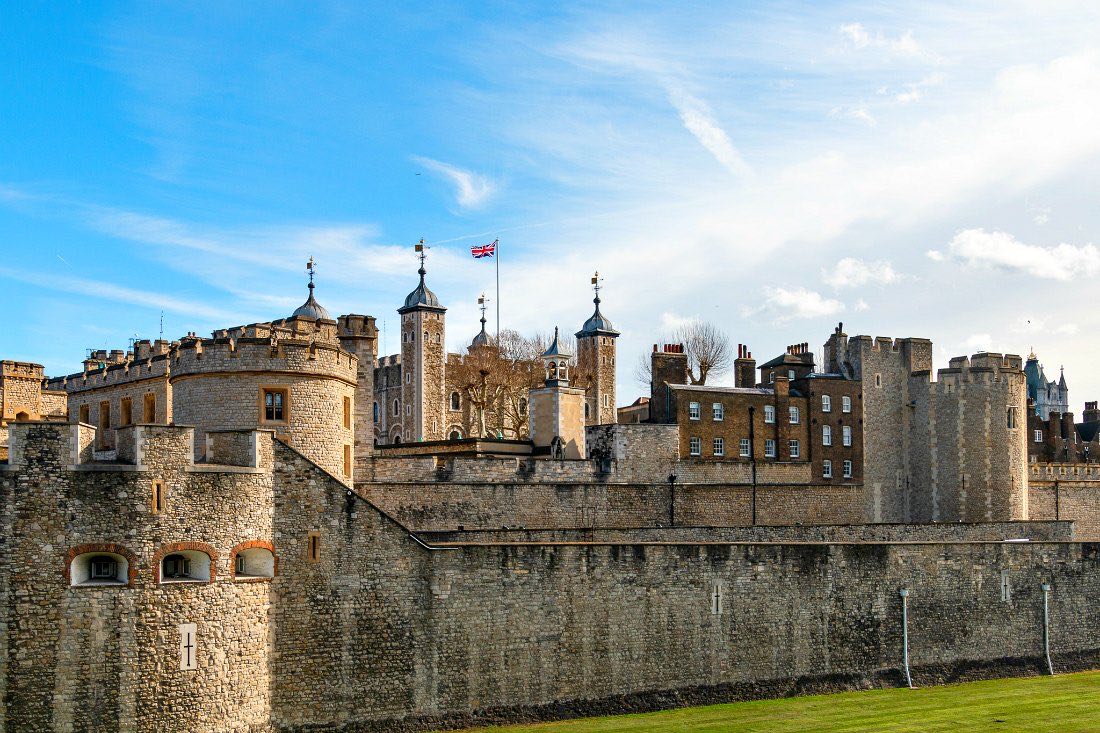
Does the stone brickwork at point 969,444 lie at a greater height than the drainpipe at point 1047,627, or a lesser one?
greater

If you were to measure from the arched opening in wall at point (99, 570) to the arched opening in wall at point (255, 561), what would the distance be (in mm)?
2316

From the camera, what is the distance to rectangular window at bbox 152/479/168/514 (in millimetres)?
25250

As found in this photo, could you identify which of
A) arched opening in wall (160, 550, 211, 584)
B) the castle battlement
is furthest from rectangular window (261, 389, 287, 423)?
arched opening in wall (160, 550, 211, 584)

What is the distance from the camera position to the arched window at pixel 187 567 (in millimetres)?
25719

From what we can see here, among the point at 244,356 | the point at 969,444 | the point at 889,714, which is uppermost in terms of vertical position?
the point at 244,356

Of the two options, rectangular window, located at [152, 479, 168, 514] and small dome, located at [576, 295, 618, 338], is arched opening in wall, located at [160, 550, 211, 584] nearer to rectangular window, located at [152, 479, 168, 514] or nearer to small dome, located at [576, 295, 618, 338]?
rectangular window, located at [152, 479, 168, 514]

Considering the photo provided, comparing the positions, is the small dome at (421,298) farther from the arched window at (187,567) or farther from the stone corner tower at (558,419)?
the arched window at (187,567)

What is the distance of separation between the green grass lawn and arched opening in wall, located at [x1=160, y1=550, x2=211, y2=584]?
7.60m

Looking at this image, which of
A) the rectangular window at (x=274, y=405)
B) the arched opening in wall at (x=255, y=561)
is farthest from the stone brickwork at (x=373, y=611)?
the rectangular window at (x=274, y=405)

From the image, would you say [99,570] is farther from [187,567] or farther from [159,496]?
[159,496]

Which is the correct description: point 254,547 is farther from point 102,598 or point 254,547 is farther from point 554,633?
point 554,633

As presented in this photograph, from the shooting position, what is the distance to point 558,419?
48562mm

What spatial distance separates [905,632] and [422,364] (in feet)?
157

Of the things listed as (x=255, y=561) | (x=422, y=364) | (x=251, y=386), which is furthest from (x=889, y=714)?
(x=422, y=364)
